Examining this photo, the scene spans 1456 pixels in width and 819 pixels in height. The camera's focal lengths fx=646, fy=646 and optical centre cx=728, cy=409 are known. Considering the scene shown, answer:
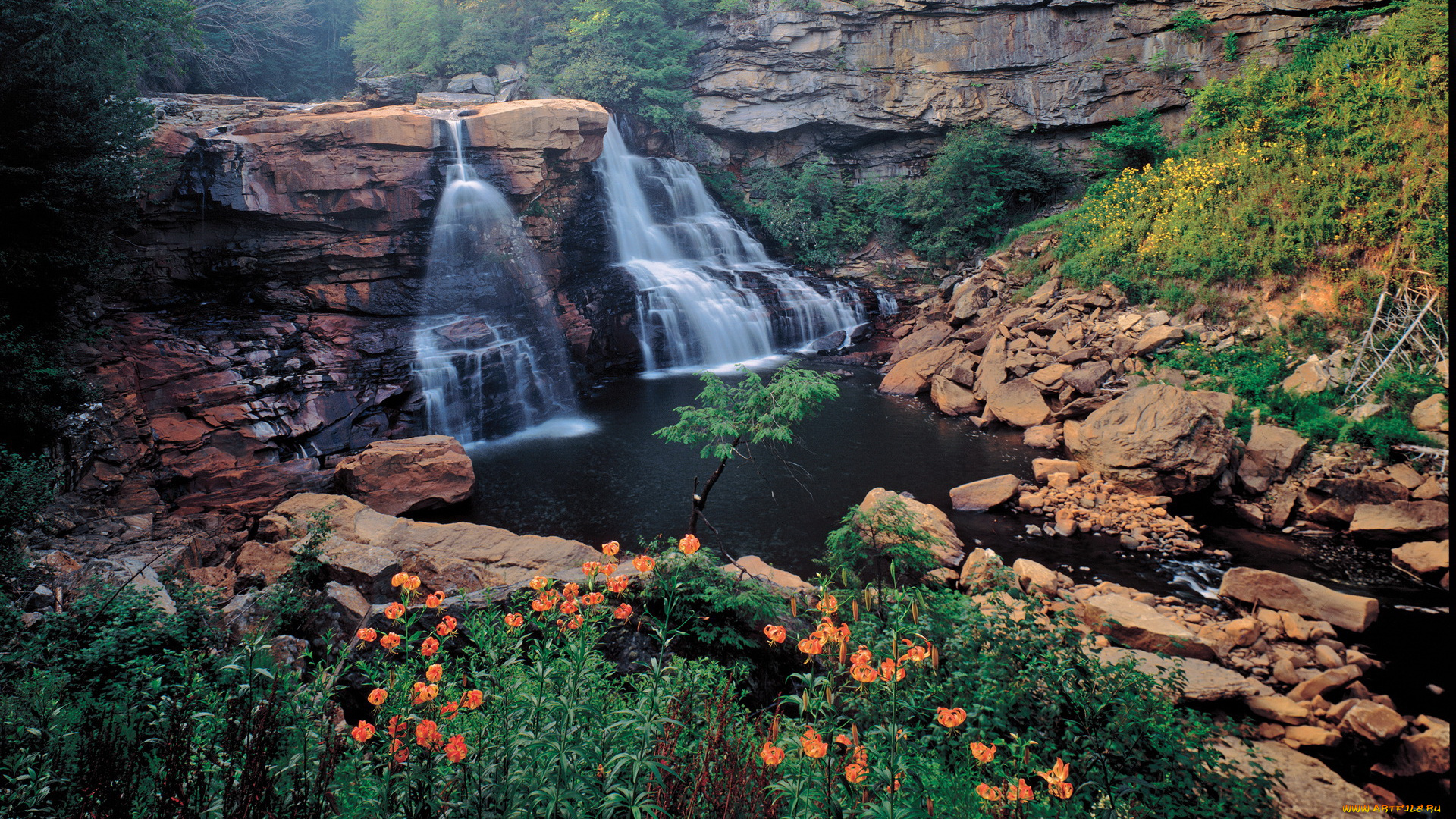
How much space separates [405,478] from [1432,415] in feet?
39.2

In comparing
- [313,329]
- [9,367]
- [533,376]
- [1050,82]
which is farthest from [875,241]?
[9,367]

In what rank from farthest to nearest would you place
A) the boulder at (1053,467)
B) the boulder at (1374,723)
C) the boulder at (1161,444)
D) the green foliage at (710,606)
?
the boulder at (1053,467), the boulder at (1161,444), the boulder at (1374,723), the green foliage at (710,606)

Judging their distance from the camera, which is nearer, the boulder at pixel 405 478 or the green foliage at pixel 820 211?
the boulder at pixel 405 478

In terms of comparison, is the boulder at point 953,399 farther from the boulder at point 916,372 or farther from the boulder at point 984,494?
the boulder at point 984,494

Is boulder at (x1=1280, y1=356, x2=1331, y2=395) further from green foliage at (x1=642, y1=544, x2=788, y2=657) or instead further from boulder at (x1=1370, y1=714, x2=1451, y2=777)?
green foliage at (x1=642, y1=544, x2=788, y2=657)

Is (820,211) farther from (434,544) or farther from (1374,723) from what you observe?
(1374,723)

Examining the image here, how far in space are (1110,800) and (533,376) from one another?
11618 mm

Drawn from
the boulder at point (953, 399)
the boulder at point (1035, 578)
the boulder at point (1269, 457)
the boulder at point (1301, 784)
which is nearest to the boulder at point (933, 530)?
the boulder at point (1035, 578)

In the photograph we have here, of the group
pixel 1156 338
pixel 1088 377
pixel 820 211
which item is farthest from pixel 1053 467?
pixel 820 211

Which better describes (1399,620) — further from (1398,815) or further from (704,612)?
(704,612)

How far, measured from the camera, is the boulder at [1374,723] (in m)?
3.84

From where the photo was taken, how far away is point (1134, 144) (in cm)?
1608

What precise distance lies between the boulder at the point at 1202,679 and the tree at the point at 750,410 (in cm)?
271

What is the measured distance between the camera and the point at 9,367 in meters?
5.99
